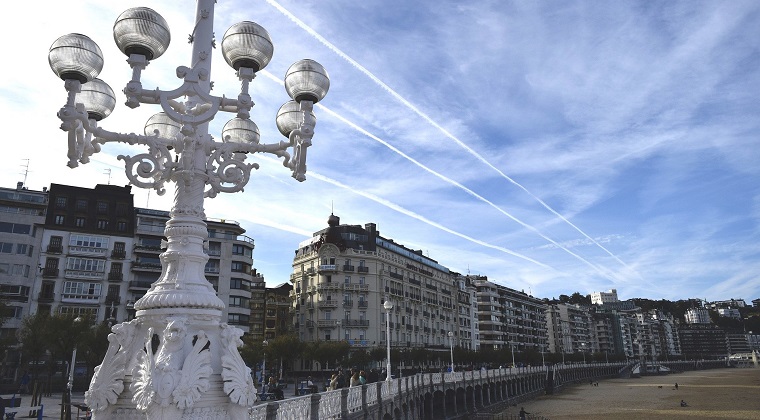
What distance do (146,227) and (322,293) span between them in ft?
77.4

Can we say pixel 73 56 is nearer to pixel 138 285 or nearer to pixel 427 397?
pixel 427 397

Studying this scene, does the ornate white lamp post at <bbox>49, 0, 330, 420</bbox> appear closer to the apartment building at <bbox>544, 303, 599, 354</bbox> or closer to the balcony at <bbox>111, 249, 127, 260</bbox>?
the balcony at <bbox>111, 249, 127, 260</bbox>

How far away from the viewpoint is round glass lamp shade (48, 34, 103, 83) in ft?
18.7

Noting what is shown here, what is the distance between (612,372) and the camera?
138250mm

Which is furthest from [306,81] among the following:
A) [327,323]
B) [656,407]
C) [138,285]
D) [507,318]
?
A: [507,318]

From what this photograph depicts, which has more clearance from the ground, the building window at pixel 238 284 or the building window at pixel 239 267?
the building window at pixel 239 267

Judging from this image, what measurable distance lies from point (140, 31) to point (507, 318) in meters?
118

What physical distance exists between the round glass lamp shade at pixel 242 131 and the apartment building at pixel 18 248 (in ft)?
158

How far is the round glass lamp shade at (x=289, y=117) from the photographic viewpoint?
7.48 m

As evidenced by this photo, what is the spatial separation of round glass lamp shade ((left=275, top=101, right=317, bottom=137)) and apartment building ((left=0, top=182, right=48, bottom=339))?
49.6 metres

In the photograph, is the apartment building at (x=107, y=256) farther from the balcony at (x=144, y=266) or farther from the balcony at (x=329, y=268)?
the balcony at (x=329, y=268)

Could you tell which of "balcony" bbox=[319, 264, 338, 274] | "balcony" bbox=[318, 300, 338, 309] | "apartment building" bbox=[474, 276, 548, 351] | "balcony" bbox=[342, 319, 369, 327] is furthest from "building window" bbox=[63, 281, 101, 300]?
"apartment building" bbox=[474, 276, 548, 351]

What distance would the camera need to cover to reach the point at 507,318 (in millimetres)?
116250

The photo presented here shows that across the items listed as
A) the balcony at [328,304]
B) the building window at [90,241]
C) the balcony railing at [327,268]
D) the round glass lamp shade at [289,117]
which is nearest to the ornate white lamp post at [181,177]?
the round glass lamp shade at [289,117]
